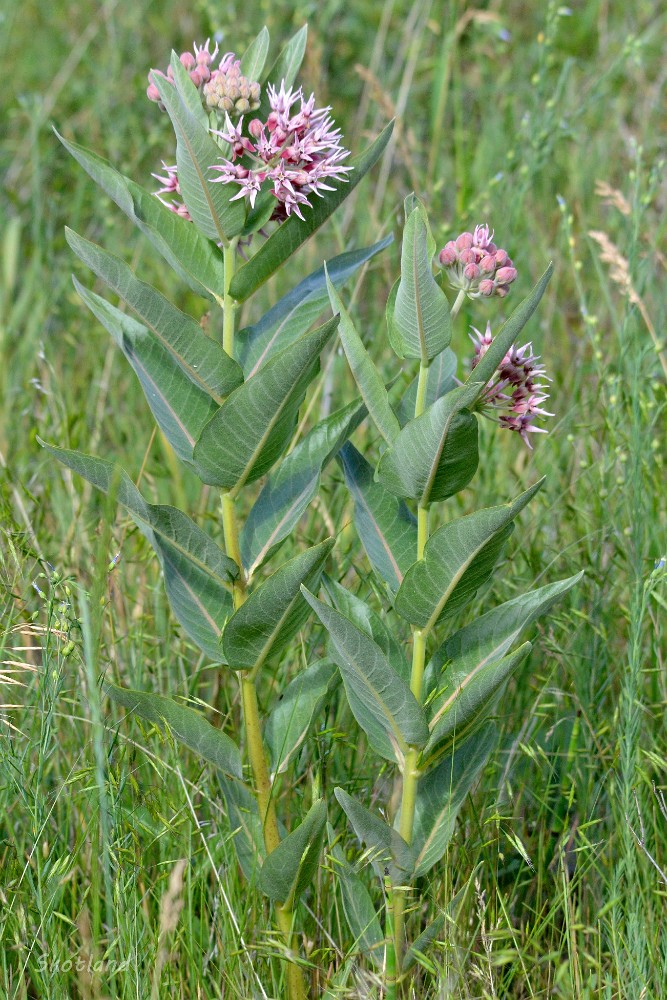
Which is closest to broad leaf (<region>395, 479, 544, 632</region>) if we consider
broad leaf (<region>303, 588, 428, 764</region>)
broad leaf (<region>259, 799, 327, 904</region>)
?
broad leaf (<region>303, 588, 428, 764</region>)

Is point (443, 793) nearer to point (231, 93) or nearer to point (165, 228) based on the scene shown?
point (165, 228)

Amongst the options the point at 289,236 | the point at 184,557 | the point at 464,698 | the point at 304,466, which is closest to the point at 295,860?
the point at 464,698

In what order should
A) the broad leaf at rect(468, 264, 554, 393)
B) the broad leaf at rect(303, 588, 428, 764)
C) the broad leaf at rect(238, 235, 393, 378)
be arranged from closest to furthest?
the broad leaf at rect(468, 264, 554, 393) < the broad leaf at rect(303, 588, 428, 764) < the broad leaf at rect(238, 235, 393, 378)

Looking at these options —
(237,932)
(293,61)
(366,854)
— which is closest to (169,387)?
(293,61)

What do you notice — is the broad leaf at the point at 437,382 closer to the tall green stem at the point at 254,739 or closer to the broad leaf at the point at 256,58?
the tall green stem at the point at 254,739

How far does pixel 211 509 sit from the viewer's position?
9.83 ft

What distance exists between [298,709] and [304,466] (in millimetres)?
415

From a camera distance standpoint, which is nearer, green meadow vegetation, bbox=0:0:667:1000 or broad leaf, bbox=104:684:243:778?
broad leaf, bbox=104:684:243:778

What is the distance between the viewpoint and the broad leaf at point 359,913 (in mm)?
1688

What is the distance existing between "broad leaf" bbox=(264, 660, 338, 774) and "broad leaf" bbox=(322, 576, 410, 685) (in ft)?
0.40

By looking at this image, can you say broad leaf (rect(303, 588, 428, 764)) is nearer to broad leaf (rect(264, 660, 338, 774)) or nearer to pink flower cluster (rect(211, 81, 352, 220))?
broad leaf (rect(264, 660, 338, 774))

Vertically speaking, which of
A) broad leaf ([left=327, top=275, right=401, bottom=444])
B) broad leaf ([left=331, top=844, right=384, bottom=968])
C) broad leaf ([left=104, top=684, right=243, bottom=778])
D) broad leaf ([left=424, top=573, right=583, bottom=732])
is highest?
broad leaf ([left=327, top=275, right=401, bottom=444])

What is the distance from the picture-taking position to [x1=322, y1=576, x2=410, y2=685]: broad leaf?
1.67 m

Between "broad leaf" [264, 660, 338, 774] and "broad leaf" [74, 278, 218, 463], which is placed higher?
"broad leaf" [74, 278, 218, 463]
